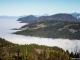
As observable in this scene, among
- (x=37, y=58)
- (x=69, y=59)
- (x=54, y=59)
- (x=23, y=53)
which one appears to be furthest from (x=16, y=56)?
(x=69, y=59)

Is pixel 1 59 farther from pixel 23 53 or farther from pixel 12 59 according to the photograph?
pixel 23 53

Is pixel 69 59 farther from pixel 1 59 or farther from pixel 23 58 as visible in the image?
pixel 1 59

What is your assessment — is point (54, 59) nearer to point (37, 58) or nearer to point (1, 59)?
point (37, 58)

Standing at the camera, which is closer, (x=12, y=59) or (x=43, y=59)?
(x=12, y=59)

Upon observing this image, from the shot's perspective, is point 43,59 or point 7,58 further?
point 43,59

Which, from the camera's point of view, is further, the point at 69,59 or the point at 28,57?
the point at 69,59

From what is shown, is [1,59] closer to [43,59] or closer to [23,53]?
[23,53]

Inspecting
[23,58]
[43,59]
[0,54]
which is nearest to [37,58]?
[43,59]

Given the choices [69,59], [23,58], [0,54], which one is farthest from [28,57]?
[69,59]
